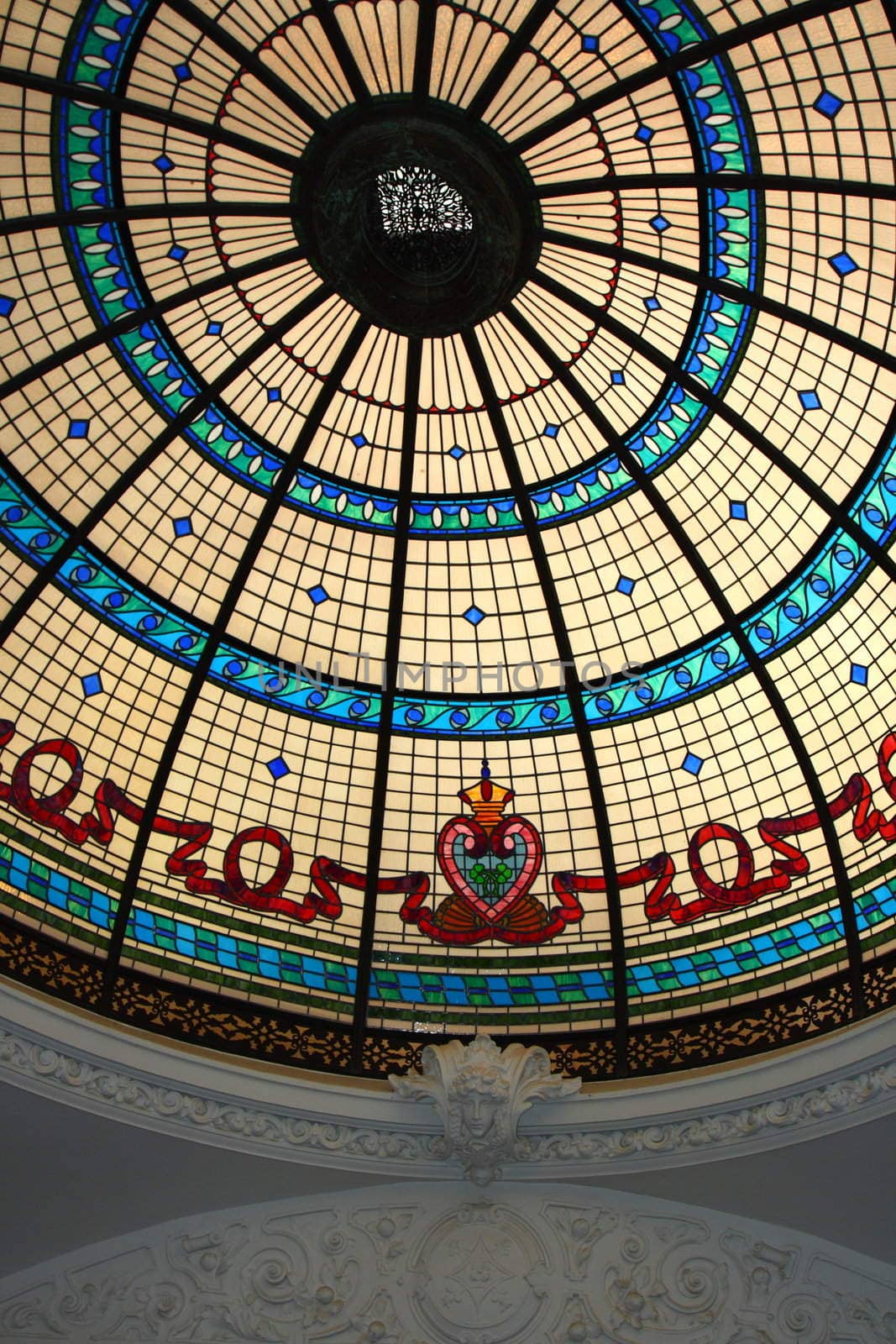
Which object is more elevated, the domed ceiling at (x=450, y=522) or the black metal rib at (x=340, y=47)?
the black metal rib at (x=340, y=47)

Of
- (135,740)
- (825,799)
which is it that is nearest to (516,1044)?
(825,799)

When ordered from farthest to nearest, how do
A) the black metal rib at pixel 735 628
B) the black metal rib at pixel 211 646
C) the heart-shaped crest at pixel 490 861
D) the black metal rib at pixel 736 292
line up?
the heart-shaped crest at pixel 490 861, the black metal rib at pixel 211 646, the black metal rib at pixel 735 628, the black metal rib at pixel 736 292

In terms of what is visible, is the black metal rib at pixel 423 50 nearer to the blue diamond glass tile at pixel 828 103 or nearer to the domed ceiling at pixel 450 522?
the domed ceiling at pixel 450 522

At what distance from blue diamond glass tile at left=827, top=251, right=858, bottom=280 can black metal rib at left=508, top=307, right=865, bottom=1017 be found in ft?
9.08

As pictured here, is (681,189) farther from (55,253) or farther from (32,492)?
(32,492)

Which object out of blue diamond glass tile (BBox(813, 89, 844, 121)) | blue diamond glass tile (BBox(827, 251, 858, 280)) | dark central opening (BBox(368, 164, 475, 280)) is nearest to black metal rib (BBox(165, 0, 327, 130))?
dark central opening (BBox(368, 164, 475, 280))

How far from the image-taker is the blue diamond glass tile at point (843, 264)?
524 inches

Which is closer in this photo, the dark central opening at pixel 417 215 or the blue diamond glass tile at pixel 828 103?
the blue diamond glass tile at pixel 828 103

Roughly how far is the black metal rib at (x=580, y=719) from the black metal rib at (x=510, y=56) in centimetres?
309

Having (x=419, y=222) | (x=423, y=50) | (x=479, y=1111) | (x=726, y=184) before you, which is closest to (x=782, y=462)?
(x=726, y=184)

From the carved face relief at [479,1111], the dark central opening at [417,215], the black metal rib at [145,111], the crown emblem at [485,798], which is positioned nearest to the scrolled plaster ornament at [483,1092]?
the carved face relief at [479,1111]

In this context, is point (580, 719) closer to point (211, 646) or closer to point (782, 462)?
point (782, 462)

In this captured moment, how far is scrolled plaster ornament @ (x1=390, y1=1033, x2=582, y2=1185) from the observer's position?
1467 centimetres

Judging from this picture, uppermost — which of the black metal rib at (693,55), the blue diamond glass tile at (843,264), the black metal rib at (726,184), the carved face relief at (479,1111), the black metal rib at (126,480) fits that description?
the black metal rib at (693,55)
